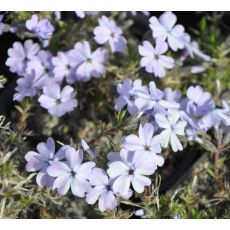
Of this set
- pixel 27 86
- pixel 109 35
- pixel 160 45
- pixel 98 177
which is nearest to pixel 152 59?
pixel 160 45

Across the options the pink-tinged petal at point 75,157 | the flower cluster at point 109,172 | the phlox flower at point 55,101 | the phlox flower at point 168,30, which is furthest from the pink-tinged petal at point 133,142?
the phlox flower at point 168,30

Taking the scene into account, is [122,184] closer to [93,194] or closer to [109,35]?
[93,194]

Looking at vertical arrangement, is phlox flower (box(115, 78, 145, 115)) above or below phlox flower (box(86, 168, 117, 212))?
above

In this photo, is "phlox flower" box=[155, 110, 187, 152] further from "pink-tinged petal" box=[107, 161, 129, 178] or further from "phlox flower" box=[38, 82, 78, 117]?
"phlox flower" box=[38, 82, 78, 117]

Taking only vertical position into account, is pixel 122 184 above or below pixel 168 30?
below

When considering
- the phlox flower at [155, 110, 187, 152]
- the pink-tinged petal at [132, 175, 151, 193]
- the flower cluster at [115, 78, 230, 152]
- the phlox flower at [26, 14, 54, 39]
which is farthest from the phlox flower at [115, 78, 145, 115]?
the phlox flower at [26, 14, 54, 39]

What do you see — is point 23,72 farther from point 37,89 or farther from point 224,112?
point 224,112

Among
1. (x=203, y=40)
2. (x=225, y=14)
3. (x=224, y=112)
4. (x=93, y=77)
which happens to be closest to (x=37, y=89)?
(x=93, y=77)
